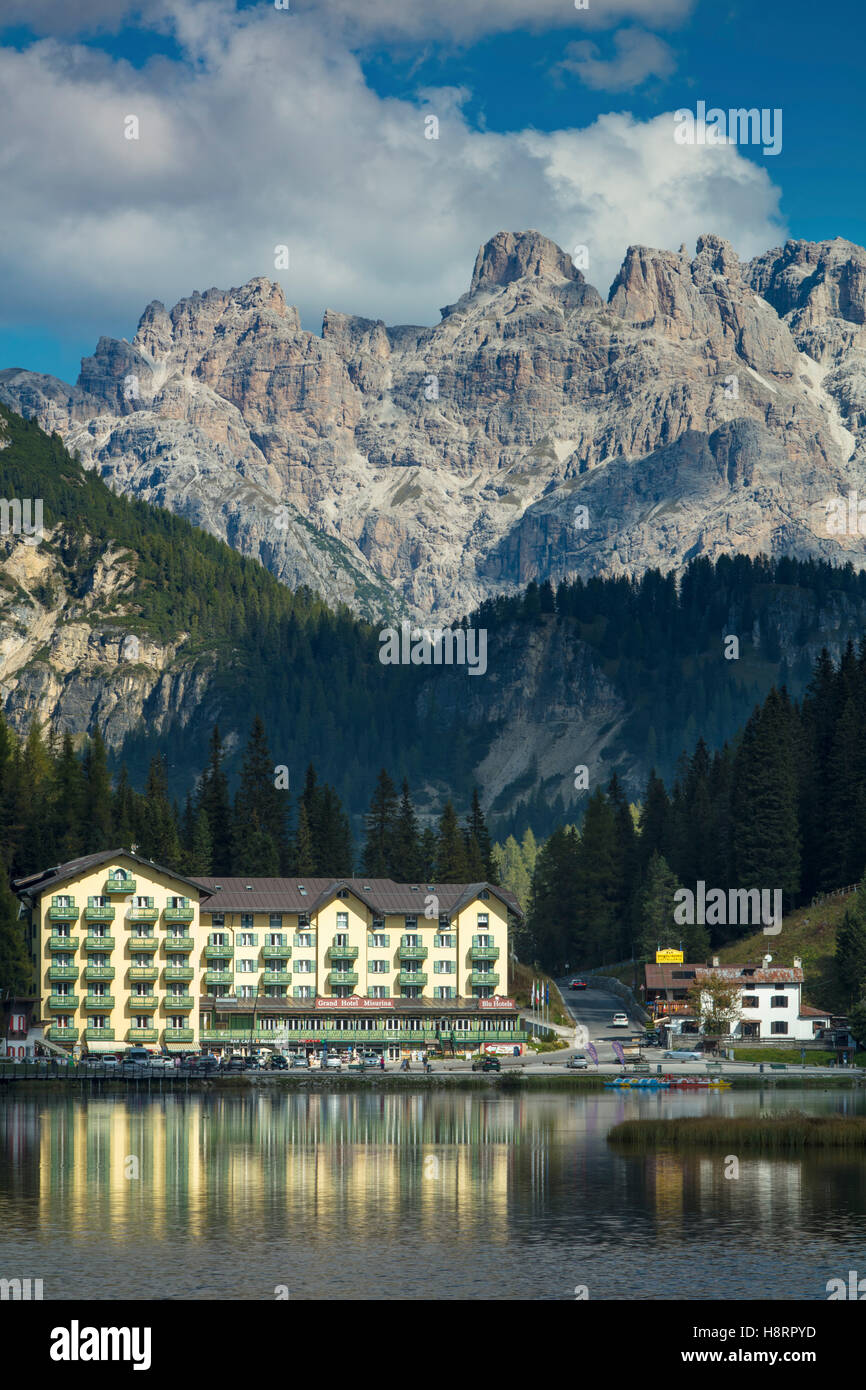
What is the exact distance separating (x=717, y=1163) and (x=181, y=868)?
360ft

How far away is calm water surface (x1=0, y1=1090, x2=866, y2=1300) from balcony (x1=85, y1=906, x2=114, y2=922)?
46263 mm

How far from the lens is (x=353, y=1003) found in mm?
174500

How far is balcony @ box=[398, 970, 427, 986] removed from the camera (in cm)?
17688

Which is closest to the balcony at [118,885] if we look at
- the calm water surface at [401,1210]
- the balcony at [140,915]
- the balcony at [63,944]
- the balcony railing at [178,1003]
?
the balcony at [140,915]

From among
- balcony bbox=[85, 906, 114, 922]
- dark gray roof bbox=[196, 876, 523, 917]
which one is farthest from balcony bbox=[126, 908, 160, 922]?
dark gray roof bbox=[196, 876, 523, 917]

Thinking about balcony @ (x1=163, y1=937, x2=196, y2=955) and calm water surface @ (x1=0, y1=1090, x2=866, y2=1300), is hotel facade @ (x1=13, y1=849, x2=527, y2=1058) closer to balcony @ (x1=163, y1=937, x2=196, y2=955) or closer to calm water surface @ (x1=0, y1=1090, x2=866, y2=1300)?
balcony @ (x1=163, y1=937, x2=196, y2=955)

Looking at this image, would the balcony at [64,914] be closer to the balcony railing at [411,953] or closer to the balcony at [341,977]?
the balcony at [341,977]

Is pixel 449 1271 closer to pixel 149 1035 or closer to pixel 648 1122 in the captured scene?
pixel 648 1122

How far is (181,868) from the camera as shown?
199875 mm

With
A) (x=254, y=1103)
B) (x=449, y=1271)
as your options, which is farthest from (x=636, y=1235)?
(x=254, y=1103)

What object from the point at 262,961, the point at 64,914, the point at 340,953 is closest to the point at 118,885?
the point at 64,914

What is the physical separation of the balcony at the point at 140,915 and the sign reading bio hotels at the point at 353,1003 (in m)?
18.3

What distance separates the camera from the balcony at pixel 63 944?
167m

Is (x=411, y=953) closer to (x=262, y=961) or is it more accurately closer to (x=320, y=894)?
(x=320, y=894)
